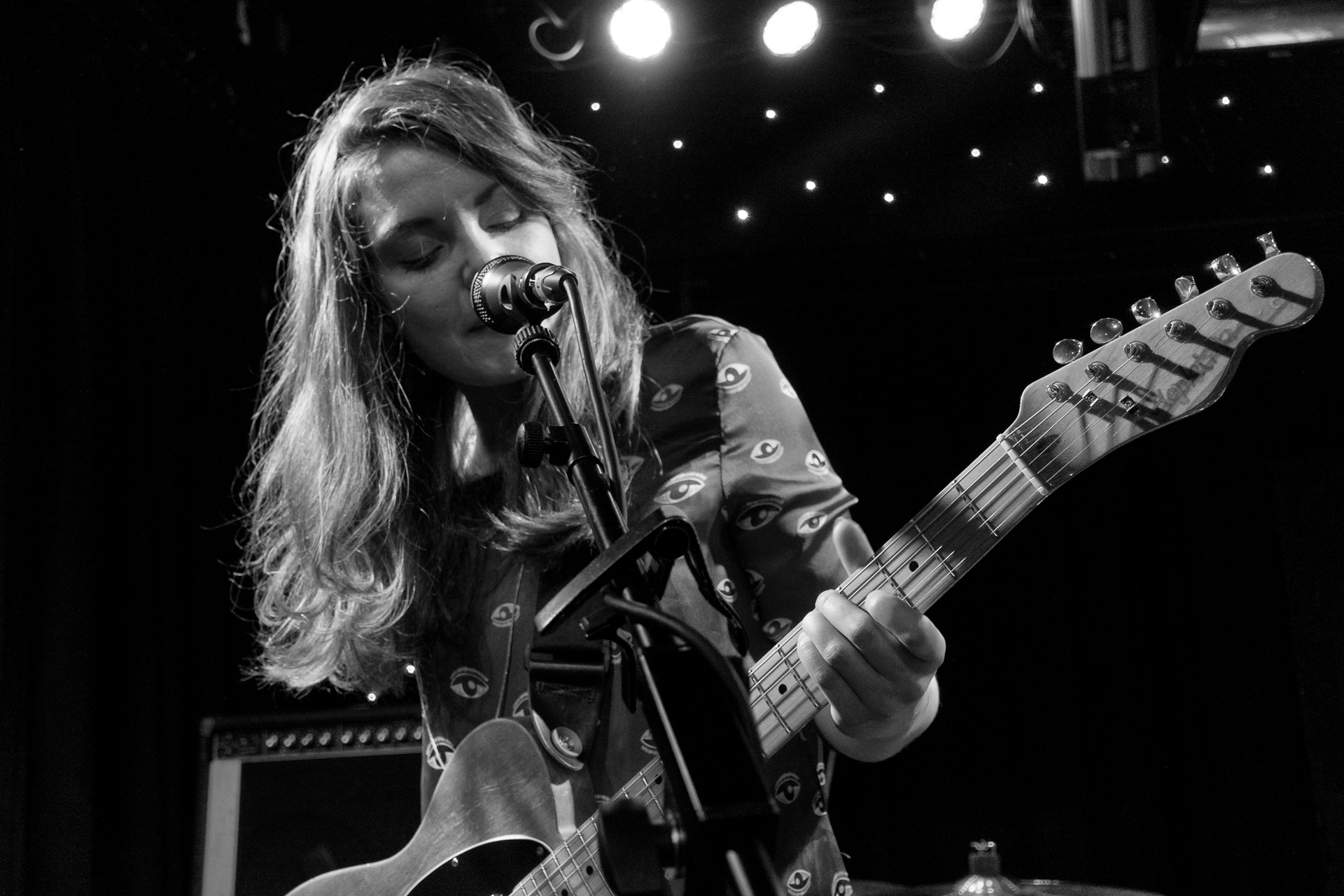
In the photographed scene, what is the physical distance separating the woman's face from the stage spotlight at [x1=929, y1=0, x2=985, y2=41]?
75.1 inches

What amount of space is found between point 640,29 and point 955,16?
0.83 metres

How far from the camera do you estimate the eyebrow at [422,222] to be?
156 cm

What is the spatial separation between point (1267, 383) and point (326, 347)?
9.88ft

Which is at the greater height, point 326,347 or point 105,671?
point 326,347

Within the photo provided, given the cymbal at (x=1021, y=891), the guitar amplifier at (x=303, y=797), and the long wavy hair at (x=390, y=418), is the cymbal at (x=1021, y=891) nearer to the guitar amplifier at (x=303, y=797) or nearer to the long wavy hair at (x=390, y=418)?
the guitar amplifier at (x=303, y=797)

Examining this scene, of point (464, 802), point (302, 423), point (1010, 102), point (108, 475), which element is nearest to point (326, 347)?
point (302, 423)

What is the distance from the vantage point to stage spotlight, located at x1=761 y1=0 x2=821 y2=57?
3.14 m

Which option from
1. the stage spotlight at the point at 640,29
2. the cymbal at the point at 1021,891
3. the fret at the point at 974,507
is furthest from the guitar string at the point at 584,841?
the stage spotlight at the point at 640,29

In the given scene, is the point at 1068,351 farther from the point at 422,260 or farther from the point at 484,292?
the point at 422,260

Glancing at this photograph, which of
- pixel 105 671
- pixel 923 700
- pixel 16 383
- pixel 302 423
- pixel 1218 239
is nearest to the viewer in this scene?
pixel 923 700

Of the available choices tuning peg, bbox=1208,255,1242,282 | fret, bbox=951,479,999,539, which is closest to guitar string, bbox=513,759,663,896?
fret, bbox=951,479,999,539

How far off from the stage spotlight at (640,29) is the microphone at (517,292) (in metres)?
2.27

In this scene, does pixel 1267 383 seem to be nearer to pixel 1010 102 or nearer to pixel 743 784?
pixel 1010 102

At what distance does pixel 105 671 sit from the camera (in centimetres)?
285
